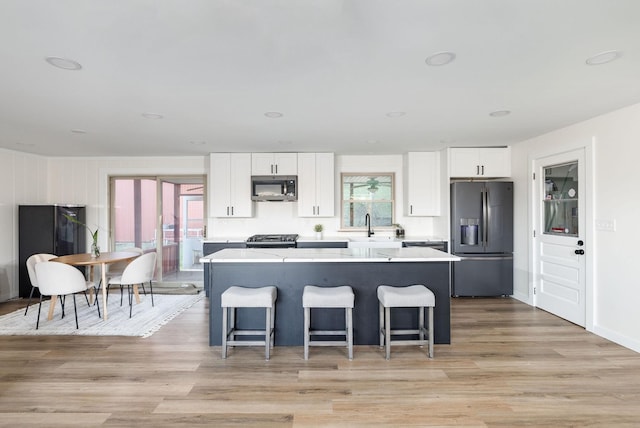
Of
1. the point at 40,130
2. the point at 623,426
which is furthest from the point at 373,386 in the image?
the point at 40,130

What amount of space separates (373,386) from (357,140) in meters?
3.24

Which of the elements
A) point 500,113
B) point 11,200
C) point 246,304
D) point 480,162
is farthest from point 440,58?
point 11,200

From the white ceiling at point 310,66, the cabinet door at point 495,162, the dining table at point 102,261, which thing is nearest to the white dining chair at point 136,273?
the dining table at point 102,261

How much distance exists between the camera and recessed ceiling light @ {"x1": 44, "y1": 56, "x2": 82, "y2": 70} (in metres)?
2.21

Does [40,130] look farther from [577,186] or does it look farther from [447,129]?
[577,186]

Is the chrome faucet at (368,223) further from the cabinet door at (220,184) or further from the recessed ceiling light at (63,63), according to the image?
Result: the recessed ceiling light at (63,63)

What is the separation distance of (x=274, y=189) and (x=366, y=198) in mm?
1650

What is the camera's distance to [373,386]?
2514mm

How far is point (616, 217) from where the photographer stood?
134 inches

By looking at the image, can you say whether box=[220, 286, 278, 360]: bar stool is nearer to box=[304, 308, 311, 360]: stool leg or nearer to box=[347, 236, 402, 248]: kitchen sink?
box=[304, 308, 311, 360]: stool leg

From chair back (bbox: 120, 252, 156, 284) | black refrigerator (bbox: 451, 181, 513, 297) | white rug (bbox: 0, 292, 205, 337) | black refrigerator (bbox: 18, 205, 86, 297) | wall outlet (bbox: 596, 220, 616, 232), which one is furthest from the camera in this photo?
black refrigerator (bbox: 18, 205, 86, 297)

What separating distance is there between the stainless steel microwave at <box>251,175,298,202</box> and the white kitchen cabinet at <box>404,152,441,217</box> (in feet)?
6.33

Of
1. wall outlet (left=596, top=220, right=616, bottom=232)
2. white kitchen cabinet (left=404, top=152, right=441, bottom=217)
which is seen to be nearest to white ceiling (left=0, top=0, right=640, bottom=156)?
wall outlet (left=596, top=220, right=616, bottom=232)

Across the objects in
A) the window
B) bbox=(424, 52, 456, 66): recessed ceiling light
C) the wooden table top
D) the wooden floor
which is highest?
bbox=(424, 52, 456, 66): recessed ceiling light
